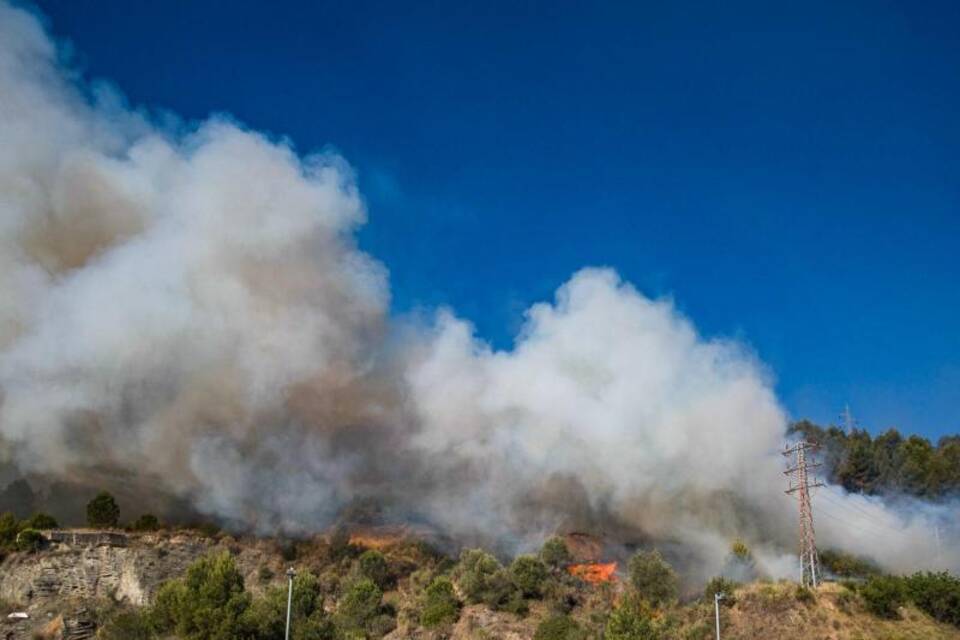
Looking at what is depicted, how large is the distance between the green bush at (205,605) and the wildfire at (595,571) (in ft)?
98.1

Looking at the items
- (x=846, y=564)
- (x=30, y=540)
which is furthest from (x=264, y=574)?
(x=846, y=564)

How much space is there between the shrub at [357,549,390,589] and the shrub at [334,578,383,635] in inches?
252

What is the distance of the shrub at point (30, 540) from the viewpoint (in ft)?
222

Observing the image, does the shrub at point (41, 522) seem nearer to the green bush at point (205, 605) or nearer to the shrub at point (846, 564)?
the green bush at point (205, 605)

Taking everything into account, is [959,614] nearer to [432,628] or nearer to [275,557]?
[432,628]

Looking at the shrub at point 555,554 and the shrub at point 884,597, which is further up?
the shrub at point 555,554

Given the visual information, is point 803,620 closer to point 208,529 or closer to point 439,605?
point 439,605

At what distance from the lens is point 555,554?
72625 mm

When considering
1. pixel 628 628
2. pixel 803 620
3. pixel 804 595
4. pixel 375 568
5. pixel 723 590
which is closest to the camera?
pixel 628 628

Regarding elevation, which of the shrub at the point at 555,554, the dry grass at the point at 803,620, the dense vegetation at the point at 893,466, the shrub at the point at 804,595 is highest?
the dense vegetation at the point at 893,466

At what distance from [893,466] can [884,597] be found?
45154 millimetres

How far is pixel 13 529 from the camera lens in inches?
2736

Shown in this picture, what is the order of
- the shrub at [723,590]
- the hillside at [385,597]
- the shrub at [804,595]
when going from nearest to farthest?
the hillside at [385,597] → the shrub at [804,595] → the shrub at [723,590]

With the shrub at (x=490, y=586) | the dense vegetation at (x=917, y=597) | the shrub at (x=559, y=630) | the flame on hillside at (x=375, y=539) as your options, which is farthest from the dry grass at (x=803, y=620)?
the flame on hillside at (x=375, y=539)
